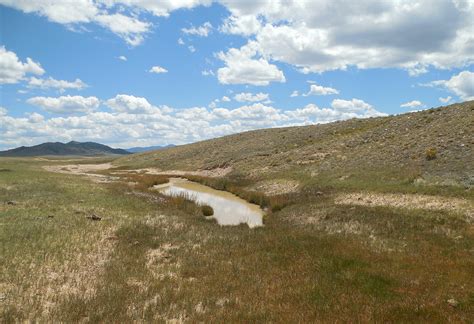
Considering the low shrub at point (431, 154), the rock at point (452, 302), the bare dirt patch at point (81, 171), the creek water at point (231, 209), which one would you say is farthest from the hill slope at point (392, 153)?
the bare dirt patch at point (81, 171)

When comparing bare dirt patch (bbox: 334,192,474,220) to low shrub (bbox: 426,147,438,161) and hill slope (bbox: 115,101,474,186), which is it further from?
low shrub (bbox: 426,147,438,161)

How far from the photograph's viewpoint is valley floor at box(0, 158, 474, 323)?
34.5 ft

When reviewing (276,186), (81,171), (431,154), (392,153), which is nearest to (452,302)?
(431,154)

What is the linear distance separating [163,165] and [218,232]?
7915 cm

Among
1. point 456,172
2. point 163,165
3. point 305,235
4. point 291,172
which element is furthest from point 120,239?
point 163,165

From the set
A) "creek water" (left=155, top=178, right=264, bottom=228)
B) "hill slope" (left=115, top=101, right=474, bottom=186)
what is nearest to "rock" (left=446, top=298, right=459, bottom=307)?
"creek water" (left=155, top=178, right=264, bottom=228)

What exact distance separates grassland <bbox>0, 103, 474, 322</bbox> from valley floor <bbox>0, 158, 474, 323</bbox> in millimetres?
63

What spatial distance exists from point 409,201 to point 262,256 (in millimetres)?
14615

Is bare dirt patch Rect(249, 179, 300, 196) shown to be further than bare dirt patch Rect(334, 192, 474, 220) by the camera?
Yes

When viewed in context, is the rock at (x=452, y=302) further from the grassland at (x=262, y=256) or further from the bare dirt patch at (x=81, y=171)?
the bare dirt patch at (x=81, y=171)

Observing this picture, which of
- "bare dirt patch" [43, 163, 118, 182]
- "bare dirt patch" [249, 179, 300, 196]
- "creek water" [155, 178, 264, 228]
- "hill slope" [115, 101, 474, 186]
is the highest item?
"hill slope" [115, 101, 474, 186]

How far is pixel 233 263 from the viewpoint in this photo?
50.3ft

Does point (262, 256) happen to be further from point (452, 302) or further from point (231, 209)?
point (231, 209)

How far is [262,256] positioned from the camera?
16.2 meters
